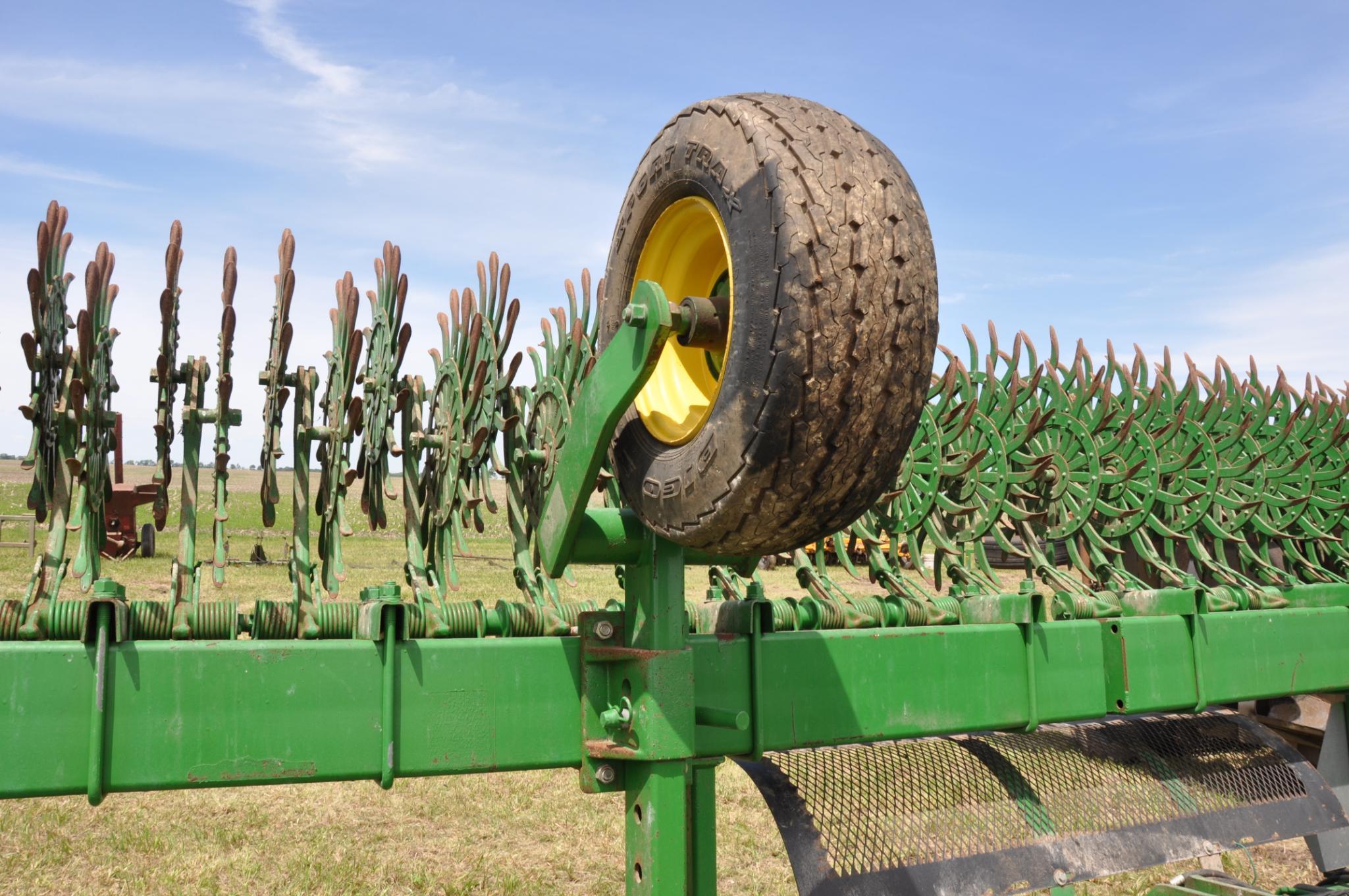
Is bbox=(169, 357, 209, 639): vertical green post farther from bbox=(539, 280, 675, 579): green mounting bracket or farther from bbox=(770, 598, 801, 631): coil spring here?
bbox=(770, 598, 801, 631): coil spring

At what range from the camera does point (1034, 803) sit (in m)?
3.29

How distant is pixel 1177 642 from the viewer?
11.4 ft

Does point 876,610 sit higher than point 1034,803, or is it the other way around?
point 876,610

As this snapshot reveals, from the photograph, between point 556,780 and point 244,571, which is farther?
point 244,571

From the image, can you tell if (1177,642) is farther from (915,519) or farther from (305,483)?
(305,483)

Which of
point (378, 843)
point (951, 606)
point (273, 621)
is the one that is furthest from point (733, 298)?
point (378, 843)

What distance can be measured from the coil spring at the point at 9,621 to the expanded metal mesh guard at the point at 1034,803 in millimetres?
1961

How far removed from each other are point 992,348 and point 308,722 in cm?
373

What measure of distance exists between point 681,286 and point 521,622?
0.98 m

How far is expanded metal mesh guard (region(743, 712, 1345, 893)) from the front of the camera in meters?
2.92

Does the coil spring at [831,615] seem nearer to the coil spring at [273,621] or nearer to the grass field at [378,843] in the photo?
the coil spring at [273,621]

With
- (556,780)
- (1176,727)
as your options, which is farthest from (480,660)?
(556,780)

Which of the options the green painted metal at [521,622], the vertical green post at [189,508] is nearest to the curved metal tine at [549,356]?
the green painted metal at [521,622]

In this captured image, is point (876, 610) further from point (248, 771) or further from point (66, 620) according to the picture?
point (66, 620)
